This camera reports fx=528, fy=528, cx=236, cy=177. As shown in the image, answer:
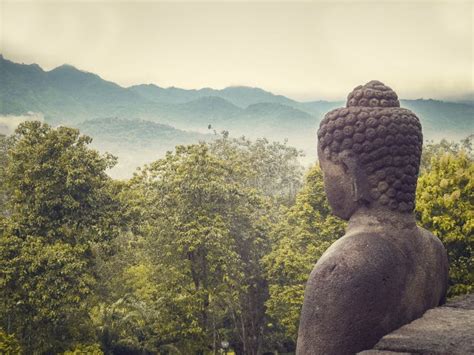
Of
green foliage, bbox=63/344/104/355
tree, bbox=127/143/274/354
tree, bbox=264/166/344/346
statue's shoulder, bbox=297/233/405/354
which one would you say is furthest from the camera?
tree, bbox=264/166/344/346

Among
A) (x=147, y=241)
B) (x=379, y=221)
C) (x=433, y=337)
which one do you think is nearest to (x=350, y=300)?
(x=433, y=337)

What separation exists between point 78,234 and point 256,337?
42.5ft

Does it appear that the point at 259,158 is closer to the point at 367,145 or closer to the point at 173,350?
the point at 173,350

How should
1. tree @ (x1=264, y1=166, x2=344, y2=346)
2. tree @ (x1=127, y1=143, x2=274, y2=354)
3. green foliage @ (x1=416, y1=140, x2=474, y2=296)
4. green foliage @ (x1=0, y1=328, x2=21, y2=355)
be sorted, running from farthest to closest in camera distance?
tree @ (x1=264, y1=166, x2=344, y2=346) → tree @ (x1=127, y1=143, x2=274, y2=354) → green foliage @ (x1=0, y1=328, x2=21, y2=355) → green foliage @ (x1=416, y1=140, x2=474, y2=296)

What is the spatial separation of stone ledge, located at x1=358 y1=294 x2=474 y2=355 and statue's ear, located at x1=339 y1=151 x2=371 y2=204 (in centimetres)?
126

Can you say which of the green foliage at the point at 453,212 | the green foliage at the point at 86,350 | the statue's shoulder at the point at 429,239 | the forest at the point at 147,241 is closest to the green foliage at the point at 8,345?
the forest at the point at 147,241

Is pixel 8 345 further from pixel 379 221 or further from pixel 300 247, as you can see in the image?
pixel 379 221

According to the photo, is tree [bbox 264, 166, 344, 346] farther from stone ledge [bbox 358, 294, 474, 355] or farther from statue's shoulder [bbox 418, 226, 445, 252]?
stone ledge [bbox 358, 294, 474, 355]

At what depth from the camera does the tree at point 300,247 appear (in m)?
22.2

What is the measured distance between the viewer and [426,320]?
16.5 ft

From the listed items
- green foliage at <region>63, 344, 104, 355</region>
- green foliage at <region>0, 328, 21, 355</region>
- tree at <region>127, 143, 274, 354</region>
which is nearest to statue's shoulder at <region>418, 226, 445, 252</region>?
green foliage at <region>0, 328, 21, 355</region>

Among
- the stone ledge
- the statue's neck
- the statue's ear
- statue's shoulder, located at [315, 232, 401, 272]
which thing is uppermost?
the statue's ear

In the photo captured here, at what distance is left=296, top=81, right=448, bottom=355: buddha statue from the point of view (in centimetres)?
453

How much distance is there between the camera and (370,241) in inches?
189
